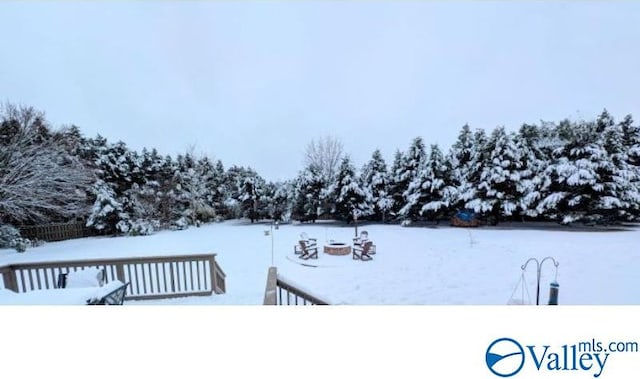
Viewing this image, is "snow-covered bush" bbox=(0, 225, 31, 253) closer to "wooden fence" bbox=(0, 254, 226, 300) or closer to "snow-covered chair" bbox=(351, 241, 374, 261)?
"wooden fence" bbox=(0, 254, 226, 300)

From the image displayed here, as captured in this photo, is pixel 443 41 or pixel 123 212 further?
pixel 123 212

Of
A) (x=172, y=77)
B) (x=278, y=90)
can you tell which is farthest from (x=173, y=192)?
(x=278, y=90)

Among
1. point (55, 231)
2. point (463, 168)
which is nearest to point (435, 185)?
point (463, 168)

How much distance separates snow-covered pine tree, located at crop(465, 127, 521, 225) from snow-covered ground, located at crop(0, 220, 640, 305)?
3.21 ft

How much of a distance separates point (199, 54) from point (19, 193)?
3.88 m

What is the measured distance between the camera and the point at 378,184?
9.32 meters

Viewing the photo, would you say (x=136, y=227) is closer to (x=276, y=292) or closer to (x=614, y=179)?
(x=276, y=292)

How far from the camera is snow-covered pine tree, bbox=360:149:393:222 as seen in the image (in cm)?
900

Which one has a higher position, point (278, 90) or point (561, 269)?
point (278, 90)

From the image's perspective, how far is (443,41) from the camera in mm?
2729

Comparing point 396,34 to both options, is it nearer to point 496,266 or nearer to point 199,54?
point 199,54

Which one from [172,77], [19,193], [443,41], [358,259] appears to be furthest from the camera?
[358,259]

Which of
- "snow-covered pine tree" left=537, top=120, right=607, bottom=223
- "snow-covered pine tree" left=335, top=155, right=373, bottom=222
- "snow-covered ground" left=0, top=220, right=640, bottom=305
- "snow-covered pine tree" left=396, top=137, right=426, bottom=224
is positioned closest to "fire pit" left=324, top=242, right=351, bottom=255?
"snow-covered ground" left=0, top=220, right=640, bottom=305

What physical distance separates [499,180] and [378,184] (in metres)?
4.13
